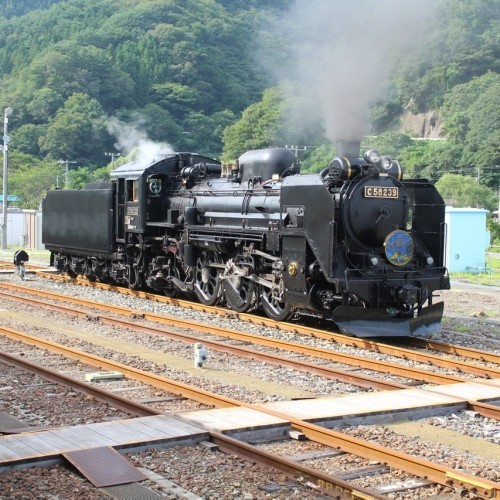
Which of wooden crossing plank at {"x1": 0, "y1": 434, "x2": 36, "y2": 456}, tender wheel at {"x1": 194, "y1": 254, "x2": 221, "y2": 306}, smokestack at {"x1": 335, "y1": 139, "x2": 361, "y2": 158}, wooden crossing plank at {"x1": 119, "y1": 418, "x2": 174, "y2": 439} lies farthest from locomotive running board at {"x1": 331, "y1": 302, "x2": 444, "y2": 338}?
wooden crossing plank at {"x1": 0, "y1": 434, "x2": 36, "y2": 456}

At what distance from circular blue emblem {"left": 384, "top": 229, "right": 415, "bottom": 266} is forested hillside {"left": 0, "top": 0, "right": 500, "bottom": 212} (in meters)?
18.3

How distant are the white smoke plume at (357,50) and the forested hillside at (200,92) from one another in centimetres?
1171

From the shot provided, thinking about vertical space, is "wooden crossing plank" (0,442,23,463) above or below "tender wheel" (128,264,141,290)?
below

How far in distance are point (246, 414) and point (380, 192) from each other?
6.44 metres

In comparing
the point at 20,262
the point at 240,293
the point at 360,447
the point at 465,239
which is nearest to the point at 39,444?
the point at 360,447

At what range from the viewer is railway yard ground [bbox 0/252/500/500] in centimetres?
573

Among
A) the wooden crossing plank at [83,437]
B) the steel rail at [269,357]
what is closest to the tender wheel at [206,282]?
the steel rail at [269,357]

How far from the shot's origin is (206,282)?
1642 centimetres

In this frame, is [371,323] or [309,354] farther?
[371,323]

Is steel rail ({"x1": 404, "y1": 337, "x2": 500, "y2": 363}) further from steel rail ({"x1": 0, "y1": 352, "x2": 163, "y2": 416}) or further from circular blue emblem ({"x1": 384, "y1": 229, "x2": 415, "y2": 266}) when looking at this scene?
steel rail ({"x1": 0, "y1": 352, "x2": 163, "y2": 416})

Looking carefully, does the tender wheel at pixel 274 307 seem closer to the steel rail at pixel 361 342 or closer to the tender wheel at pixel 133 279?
the steel rail at pixel 361 342

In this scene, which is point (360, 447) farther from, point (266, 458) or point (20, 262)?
point (20, 262)

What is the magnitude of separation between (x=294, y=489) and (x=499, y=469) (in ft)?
5.63

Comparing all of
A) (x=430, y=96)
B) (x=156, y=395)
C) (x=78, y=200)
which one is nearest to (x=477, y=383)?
(x=156, y=395)
